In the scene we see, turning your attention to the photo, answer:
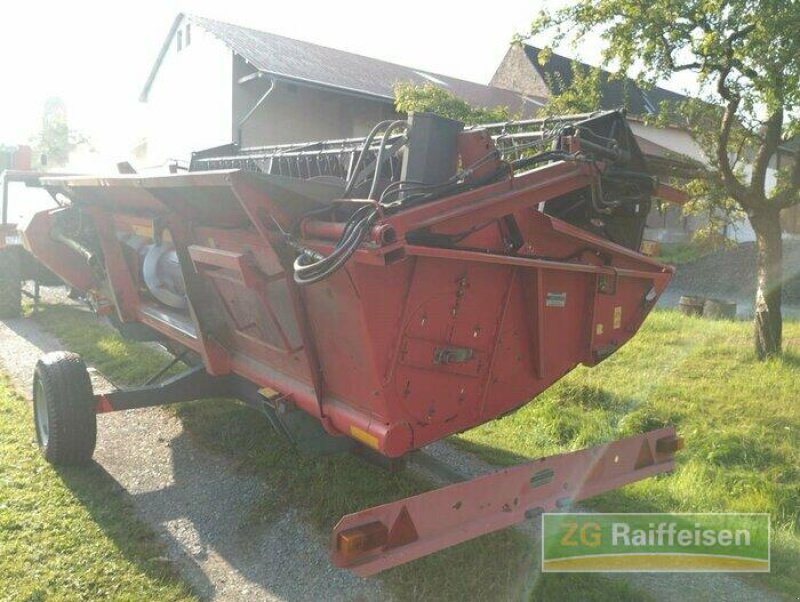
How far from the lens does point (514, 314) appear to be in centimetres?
338

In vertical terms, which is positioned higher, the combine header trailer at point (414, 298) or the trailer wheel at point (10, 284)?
the combine header trailer at point (414, 298)

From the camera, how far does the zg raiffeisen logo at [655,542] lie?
3.41 metres

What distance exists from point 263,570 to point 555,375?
1.73 meters

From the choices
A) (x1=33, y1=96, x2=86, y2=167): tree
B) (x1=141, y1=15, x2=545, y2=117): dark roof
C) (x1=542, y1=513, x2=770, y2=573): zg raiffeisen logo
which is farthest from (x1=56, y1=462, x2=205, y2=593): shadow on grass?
(x1=33, y1=96, x2=86, y2=167): tree

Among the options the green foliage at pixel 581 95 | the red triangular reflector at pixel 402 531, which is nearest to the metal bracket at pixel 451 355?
the red triangular reflector at pixel 402 531

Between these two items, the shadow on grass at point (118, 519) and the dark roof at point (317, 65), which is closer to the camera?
the shadow on grass at point (118, 519)

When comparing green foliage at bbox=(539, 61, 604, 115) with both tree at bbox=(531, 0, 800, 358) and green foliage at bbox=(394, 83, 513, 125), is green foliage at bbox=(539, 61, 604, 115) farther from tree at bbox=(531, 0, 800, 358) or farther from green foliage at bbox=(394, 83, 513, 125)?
green foliage at bbox=(394, 83, 513, 125)

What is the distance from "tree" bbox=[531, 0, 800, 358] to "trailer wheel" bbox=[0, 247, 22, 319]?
7059 millimetres

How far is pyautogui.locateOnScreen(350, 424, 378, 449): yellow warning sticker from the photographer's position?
9.79 feet

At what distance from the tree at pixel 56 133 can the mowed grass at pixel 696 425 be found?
155ft

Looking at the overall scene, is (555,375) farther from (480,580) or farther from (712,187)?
(712,187)

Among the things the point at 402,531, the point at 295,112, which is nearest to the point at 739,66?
the point at 402,531

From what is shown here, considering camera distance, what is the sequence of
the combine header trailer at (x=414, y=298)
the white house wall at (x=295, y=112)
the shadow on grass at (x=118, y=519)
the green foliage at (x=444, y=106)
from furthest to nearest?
the white house wall at (x=295, y=112)
the green foliage at (x=444, y=106)
the shadow on grass at (x=118, y=519)
the combine header trailer at (x=414, y=298)

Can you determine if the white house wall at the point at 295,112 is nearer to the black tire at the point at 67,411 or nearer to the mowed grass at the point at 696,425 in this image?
the mowed grass at the point at 696,425
